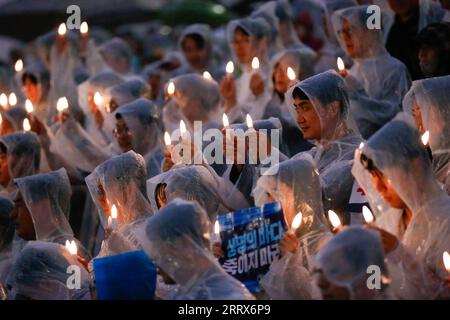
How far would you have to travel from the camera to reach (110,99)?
1159cm

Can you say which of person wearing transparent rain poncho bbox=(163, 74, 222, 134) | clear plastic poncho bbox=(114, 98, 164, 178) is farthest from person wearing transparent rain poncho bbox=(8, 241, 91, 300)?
person wearing transparent rain poncho bbox=(163, 74, 222, 134)

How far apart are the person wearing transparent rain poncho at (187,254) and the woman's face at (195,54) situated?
6693 millimetres

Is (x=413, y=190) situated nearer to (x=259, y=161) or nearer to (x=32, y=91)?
(x=259, y=161)

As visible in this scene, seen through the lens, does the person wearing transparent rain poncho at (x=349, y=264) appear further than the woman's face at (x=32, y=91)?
No

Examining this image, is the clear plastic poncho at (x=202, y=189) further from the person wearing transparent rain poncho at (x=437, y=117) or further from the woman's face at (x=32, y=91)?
the woman's face at (x=32, y=91)

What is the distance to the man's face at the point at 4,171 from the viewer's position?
33.0 ft

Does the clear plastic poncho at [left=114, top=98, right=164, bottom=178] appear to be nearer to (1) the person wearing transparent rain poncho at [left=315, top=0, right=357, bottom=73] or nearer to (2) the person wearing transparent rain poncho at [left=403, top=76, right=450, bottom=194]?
Result: (1) the person wearing transparent rain poncho at [left=315, top=0, right=357, bottom=73]

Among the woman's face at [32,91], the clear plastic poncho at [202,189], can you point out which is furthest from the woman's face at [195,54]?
the clear plastic poncho at [202,189]

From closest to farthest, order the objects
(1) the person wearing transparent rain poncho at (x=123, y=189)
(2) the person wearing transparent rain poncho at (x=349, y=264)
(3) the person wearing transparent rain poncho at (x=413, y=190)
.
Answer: (2) the person wearing transparent rain poncho at (x=349, y=264)
(3) the person wearing transparent rain poncho at (x=413, y=190)
(1) the person wearing transparent rain poncho at (x=123, y=189)

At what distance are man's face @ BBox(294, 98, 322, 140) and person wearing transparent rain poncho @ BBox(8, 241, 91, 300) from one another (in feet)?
6.56

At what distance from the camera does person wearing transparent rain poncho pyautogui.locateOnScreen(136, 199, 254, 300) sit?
6367mm

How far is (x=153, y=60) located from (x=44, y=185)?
8334 mm
